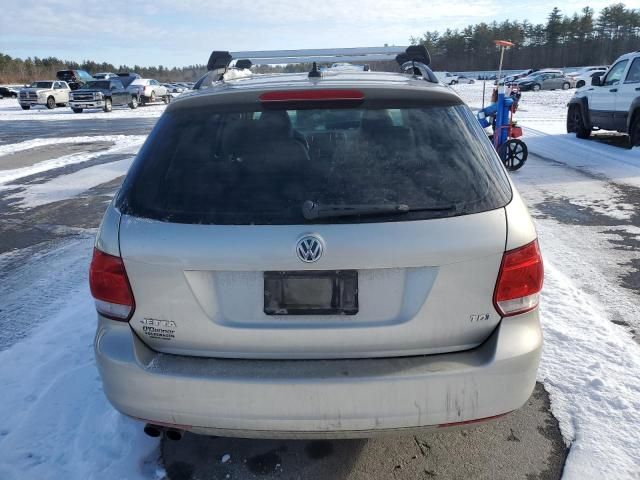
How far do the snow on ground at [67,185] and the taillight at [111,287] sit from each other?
22.4ft

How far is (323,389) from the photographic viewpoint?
202 cm

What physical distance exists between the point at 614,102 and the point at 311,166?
13.5 metres

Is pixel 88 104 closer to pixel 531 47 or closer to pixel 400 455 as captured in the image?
pixel 400 455

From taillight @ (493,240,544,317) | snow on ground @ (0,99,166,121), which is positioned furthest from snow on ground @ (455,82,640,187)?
snow on ground @ (0,99,166,121)

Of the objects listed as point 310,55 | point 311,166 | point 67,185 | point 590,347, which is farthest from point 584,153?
point 311,166

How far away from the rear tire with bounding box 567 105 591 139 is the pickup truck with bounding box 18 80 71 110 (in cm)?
3461

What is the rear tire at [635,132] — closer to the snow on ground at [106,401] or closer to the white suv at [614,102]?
the white suv at [614,102]

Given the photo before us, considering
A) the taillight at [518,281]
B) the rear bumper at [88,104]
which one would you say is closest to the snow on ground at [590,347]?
the taillight at [518,281]

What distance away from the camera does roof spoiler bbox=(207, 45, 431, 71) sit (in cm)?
377

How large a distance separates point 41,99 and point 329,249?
40.9 metres

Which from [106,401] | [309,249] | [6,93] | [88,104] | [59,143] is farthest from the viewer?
[6,93]

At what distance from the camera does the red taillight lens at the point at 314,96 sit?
7.49 feet

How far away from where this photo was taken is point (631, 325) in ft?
12.8

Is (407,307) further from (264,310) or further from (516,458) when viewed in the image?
(516,458)
